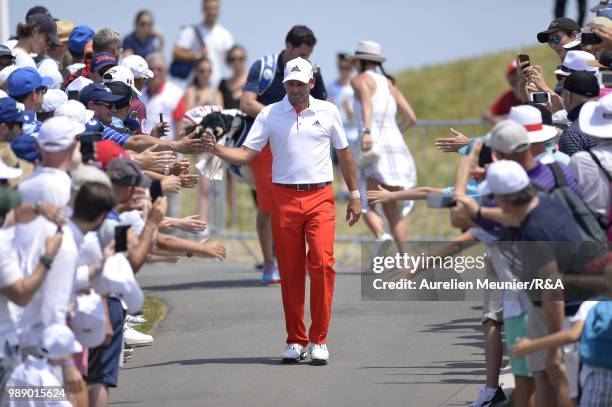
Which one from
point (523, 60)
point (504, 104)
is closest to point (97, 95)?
point (523, 60)

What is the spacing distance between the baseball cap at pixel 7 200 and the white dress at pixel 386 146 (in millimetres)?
7080

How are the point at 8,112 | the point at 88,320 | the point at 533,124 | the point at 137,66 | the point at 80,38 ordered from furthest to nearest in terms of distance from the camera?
the point at 80,38 < the point at 137,66 < the point at 8,112 < the point at 533,124 < the point at 88,320

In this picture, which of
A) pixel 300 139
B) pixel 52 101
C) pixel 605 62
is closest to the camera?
pixel 52 101

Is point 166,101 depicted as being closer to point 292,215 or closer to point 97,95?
point 97,95

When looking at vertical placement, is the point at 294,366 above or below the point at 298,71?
below

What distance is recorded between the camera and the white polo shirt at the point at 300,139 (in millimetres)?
9445

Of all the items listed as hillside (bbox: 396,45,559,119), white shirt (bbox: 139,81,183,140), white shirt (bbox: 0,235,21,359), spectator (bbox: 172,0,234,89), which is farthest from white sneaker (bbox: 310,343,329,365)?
hillside (bbox: 396,45,559,119)

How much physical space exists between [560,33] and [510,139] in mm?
4095

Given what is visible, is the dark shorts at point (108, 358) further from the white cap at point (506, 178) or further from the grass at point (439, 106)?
the grass at point (439, 106)

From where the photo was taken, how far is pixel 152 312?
459 inches

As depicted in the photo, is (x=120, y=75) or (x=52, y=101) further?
(x=120, y=75)

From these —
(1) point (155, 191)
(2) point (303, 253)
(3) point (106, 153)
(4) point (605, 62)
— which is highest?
(4) point (605, 62)

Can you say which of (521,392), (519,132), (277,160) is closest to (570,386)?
(521,392)

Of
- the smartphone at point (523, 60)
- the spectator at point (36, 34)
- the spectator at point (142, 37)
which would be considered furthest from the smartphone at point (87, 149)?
the spectator at point (142, 37)
